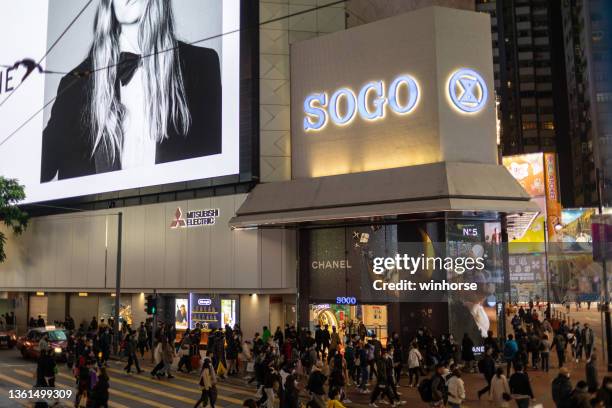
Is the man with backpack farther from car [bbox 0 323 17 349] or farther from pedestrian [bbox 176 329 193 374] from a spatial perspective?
car [bbox 0 323 17 349]

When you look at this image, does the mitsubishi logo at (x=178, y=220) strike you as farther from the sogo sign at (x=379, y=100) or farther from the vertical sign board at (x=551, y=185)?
the vertical sign board at (x=551, y=185)

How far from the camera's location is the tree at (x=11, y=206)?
132 ft

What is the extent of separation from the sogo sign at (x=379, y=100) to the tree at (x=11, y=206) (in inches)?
830

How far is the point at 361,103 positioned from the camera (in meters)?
28.4

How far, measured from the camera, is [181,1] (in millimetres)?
35438

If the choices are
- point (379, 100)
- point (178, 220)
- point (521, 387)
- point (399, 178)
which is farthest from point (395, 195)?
point (178, 220)

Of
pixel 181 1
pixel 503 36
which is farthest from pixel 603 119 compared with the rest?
pixel 181 1

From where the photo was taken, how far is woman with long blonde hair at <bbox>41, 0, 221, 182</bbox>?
33.8 m

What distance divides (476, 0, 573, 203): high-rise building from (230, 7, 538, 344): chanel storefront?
112600 millimetres

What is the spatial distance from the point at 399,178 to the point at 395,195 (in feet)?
2.96

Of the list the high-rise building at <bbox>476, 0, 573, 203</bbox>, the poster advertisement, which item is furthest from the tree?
the high-rise building at <bbox>476, 0, 573, 203</bbox>

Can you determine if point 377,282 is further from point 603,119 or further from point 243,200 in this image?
point 603,119

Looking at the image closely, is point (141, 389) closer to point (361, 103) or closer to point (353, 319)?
point (353, 319)

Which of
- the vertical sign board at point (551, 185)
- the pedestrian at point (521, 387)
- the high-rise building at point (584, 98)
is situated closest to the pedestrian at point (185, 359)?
the pedestrian at point (521, 387)
